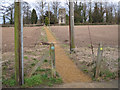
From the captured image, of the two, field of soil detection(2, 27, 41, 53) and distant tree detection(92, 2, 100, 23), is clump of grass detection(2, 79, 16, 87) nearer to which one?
field of soil detection(2, 27, 41, 53)

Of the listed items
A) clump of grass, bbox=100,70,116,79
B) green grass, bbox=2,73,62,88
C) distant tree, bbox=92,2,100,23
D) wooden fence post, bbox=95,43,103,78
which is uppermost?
distant tree, bbox=92,2,100,23

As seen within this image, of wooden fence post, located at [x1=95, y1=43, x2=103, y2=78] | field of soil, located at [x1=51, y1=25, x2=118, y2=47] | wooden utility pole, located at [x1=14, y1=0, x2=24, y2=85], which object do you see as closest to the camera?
wooden utility pole, located at [x1=14, y1=0, x2=24, y2=85]

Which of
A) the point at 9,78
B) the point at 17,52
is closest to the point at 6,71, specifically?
the point at 9,78

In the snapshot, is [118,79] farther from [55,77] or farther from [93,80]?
[55,77]

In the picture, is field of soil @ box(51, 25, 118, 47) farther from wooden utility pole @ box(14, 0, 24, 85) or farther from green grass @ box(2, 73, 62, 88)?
wooden utility pole @ box(14, 0, 24, 85)

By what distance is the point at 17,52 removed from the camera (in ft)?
12.4

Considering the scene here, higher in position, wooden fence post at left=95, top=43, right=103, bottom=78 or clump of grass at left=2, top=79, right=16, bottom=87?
wooden fence post at left=95, top=43, right=103, bottom=78

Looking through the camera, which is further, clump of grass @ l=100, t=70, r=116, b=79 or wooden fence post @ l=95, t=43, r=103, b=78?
clump of grass @ l=100, t=70, r=116, b=79

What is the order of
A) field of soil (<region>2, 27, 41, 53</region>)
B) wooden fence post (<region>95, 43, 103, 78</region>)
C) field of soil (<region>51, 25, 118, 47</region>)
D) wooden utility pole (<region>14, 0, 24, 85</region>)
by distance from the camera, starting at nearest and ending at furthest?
wooden utility pole (<region>14, 0, 24, 85</region>) → wooden fence post (<region>95, 43, 103, 78</region>) → field of soil (<region>2, 27, 41, 53</region>) → field of soil (<region>51, 25, 118, 47</region>)

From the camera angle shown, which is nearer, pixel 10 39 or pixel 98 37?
pixel 10 39

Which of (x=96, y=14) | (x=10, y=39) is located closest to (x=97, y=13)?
(x=96, y=14)

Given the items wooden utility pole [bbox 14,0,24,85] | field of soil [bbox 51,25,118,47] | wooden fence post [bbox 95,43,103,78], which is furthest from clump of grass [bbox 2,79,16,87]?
field of soil [bbox 51,25,118,47]

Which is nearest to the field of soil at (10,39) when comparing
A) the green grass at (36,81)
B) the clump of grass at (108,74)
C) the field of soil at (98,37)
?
the field of soil at (98,37)

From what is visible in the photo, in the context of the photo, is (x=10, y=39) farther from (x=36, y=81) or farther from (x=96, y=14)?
(x=36, y=81)
